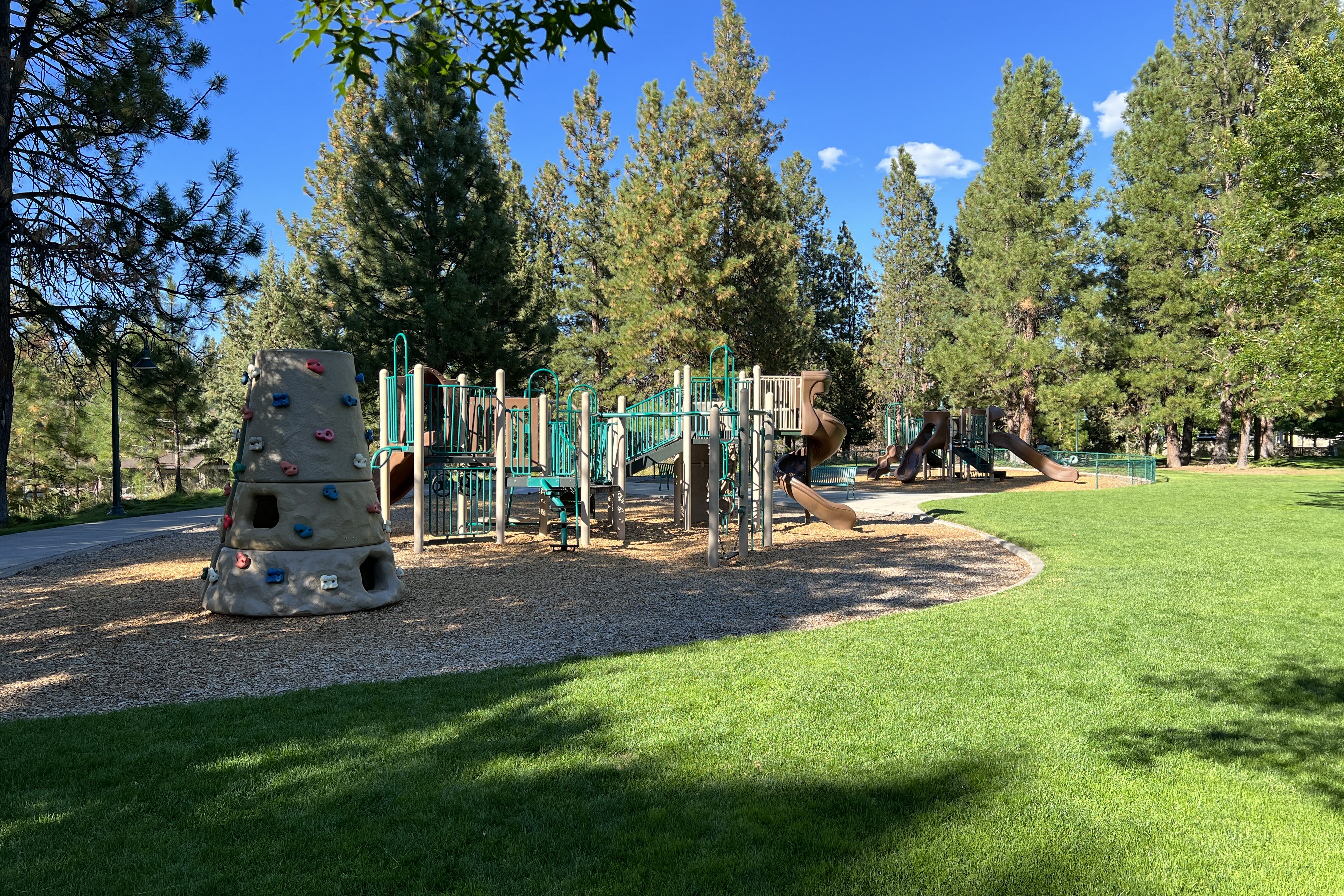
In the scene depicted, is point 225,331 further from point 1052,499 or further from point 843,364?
point 843,364

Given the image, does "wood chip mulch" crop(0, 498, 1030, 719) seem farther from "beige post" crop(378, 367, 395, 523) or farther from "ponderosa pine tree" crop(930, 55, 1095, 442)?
"ponderosa pine tree" crop(930, 55, 1095, 442)

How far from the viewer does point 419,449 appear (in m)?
12.6

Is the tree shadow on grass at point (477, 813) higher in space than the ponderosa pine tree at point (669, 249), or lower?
lower

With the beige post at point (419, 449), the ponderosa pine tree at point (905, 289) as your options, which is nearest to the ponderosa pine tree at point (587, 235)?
the ponderosa pine tree at point (905, 289)

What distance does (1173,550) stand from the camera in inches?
472

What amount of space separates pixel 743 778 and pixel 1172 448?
43993 mm

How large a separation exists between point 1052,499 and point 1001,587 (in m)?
Answer: 14.1

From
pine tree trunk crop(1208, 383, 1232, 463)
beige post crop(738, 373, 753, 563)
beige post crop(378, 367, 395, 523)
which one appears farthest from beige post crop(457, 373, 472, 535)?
pine tree trunk crop(1208, 383, 1232, 463)

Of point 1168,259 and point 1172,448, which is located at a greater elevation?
point 1168,259

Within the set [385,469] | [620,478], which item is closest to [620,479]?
[620,478]

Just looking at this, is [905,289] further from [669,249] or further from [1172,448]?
[669,249]

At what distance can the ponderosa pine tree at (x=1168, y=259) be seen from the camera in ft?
125

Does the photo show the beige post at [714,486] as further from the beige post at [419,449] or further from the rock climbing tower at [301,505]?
the beige post at [419,449]

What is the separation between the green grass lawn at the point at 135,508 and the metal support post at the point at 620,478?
12.0 meters
